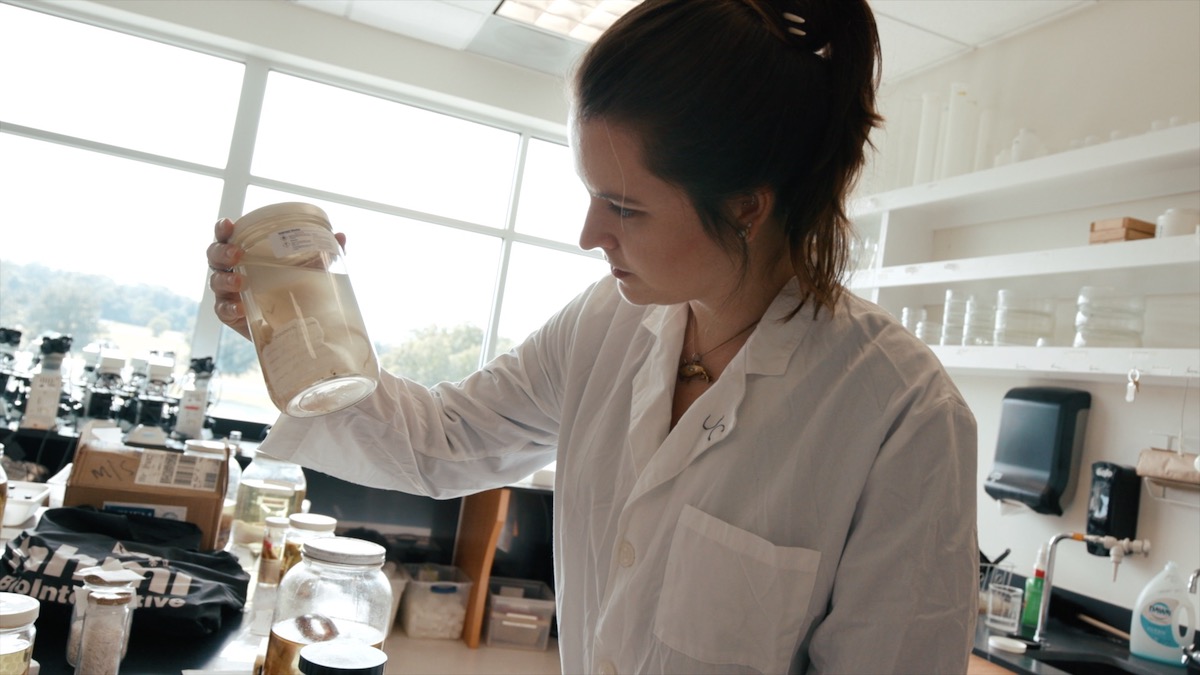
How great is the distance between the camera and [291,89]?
484 centimetres

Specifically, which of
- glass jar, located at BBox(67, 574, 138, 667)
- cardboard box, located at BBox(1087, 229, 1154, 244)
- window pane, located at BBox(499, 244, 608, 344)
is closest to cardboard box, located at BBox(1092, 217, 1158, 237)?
cardboard box, located at BBox(1087, 229, 1154, 244)

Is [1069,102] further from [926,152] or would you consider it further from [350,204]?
[350,204]

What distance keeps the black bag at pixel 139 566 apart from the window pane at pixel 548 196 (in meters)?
3.82

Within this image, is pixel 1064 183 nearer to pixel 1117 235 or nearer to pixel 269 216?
pixel 1117 235

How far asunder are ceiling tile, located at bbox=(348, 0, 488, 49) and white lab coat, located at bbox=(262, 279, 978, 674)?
341cm

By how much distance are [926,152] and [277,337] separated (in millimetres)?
3155

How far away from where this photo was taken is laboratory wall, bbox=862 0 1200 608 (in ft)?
8.92

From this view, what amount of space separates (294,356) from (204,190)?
4135 millimetres

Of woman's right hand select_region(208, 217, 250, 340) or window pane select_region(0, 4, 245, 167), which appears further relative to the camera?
window pane select_region(0, 4, 245, 167)

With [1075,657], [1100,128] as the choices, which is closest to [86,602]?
[1075,657]

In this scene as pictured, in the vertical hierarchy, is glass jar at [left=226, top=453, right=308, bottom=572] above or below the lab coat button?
below

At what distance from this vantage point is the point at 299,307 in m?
0.99

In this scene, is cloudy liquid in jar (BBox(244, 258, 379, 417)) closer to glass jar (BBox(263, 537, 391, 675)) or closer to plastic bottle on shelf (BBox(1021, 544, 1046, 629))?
glass jar (BBox(263, 537, 391, 675))

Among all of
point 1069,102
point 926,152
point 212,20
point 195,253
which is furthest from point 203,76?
point 1069,102
